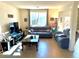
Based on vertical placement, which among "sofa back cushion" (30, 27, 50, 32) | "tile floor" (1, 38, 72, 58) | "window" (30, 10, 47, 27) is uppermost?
"window" (30, 10, 47, 27)

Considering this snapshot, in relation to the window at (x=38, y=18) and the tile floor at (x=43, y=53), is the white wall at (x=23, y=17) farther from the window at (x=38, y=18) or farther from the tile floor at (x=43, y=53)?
the tile floor at (x=43, y=53)

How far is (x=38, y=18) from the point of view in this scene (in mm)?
12000

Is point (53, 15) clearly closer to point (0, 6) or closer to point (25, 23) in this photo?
point (25, 23)

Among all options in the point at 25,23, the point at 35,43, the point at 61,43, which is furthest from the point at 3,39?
the point at 25,23

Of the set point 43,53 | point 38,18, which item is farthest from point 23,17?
point 43,53

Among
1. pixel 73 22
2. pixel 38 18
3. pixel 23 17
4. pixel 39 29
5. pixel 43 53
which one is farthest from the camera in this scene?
pixel 23 17

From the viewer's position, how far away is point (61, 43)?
22.8 ft

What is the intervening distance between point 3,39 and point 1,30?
0.72 meters

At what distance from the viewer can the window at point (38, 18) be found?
11883 millimetres

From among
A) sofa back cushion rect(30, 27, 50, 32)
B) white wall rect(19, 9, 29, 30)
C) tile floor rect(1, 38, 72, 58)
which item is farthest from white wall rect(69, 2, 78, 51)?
white wall rect(19, 9, 29, 30)

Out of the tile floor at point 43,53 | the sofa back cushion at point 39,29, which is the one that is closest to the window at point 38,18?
the sofa back cushion at point 39,29

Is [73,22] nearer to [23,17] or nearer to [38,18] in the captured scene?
A: [38,18]

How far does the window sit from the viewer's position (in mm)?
11883

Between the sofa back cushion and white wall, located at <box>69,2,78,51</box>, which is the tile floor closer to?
white wall, located at <box>69,2,78,51</box>
